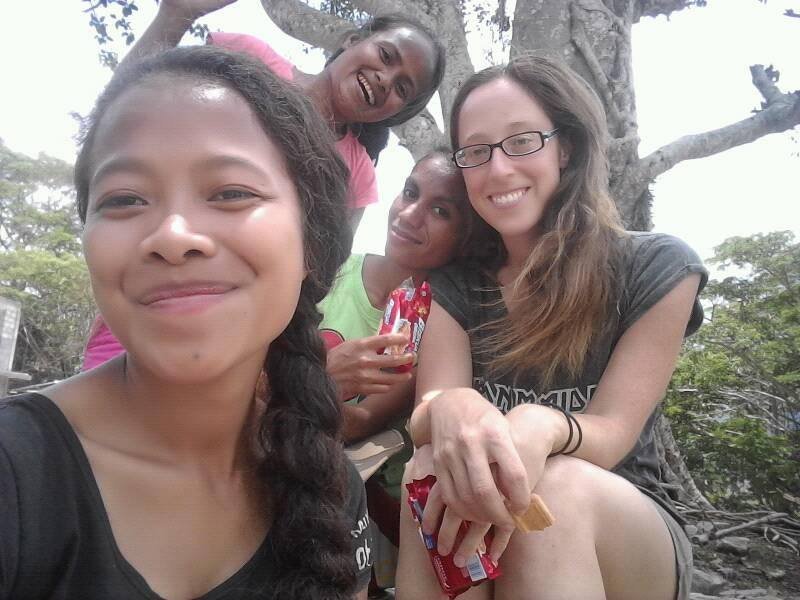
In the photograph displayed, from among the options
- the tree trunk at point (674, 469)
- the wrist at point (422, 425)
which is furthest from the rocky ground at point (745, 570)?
the wrist at point (422, 425)

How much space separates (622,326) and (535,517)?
2.30 feet

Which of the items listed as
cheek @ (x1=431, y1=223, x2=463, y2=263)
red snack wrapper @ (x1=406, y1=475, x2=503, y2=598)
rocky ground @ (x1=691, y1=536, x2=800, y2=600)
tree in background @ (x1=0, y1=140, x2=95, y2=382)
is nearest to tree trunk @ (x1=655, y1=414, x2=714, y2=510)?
rocky ground @ (x1=691, y1=536, x2=800, y2=600)

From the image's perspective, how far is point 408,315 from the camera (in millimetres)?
→ 1847

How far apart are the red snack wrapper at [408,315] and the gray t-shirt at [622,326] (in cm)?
6

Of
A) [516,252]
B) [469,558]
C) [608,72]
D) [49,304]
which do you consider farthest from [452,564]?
→ [49,304]

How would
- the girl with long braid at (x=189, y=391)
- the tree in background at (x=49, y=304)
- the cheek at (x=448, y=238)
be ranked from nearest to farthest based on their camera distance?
the girl with long braid at (x=189, y=391)
the cheek at (x=448, y=238)
the tree in background at (x=49, y=304)

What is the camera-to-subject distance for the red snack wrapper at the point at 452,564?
1.25m

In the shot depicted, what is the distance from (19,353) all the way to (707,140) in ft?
39.9

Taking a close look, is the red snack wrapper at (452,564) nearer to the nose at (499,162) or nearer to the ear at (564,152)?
the nose at (499,162)

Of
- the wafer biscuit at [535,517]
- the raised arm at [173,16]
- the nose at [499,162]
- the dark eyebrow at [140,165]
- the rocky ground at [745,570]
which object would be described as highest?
the raised arm at [173,16]

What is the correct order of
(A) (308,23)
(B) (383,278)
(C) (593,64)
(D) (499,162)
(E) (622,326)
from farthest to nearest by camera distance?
(A) (308,23), (C) (593,64), (B) (383,278), (D) (499,162), (E) (622,326)

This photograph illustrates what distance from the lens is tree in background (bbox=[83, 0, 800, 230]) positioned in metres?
4.01

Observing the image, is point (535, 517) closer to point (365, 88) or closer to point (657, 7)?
point (365, 88)

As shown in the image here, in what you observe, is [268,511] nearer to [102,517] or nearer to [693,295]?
[102,517]
